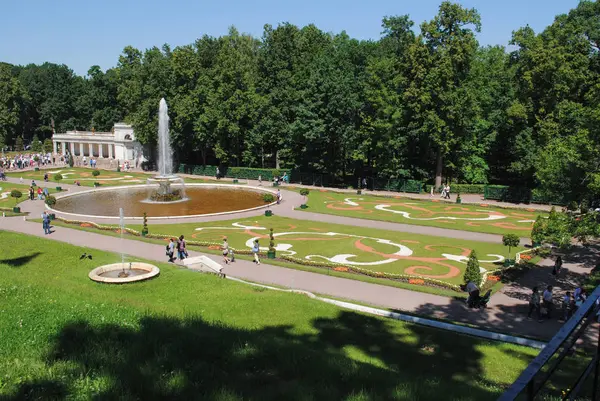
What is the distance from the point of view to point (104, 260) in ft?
79.6

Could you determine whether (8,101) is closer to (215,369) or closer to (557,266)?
(557,266)

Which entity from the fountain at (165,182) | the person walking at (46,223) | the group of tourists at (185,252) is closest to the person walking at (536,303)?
the group of tourists at (185,252)

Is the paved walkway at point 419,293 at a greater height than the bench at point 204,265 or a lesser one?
lesser

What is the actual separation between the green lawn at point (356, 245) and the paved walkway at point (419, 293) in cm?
253

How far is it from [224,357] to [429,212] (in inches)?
1398

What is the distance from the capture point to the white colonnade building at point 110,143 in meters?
78.4

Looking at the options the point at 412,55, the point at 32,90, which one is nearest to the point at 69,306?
the point at 412,55

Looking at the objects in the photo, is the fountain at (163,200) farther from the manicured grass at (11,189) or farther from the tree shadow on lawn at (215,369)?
the tree shadow on lawn at (215,369)

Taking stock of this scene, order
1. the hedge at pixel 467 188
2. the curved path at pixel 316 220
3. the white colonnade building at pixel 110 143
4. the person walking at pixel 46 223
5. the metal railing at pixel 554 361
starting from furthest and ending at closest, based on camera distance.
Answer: the white colonnade building at pixel 110 143 < the hedge at pixel 467 188 < the curved path at pixel 316 220 < the person walking at pixel 46 223 < the metal railing at pixel 554 361

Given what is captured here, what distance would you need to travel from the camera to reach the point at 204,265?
76.7 ft

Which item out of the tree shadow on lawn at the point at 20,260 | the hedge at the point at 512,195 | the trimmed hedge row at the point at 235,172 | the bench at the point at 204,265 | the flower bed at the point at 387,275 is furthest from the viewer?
the trimmed hedge row at the point at 235,172

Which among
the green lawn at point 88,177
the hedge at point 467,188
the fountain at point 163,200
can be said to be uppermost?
the hedge at point 467,188

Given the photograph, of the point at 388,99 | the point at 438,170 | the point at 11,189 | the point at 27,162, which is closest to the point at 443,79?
the point at 388,99

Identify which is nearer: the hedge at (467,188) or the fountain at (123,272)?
the fountain at (123,272)
